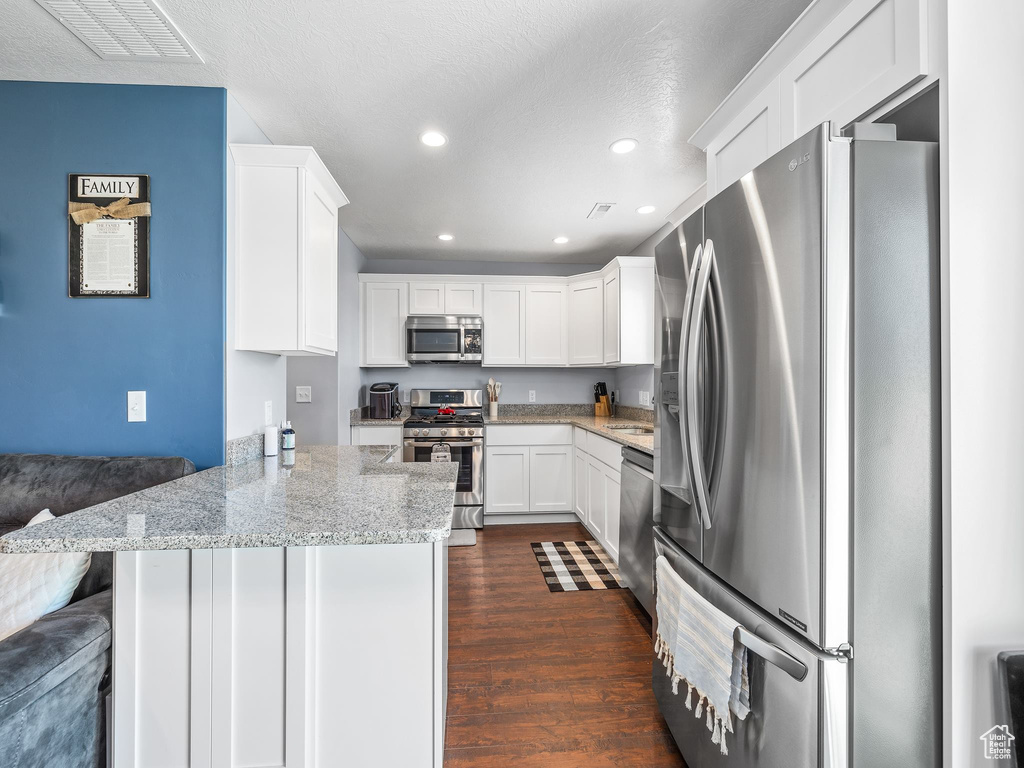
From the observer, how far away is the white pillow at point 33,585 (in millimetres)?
1279

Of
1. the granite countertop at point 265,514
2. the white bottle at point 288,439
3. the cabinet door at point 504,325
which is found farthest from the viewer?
the cabinet door at point 504,325

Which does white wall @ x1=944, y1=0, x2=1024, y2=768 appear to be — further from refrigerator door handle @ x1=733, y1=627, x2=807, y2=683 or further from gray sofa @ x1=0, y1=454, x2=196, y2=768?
gray sofa @ x1=0, y1=454, x2=196, y2=768

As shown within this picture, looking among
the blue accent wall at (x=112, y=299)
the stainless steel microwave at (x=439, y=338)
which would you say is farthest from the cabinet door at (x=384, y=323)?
the blue accent wall at (x=112, y=299)

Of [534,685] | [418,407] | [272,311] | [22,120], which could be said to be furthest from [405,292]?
[534,685]

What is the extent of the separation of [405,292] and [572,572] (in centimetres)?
284

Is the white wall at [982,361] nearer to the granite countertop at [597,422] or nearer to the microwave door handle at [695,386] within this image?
the microwave door handle at [695,386]

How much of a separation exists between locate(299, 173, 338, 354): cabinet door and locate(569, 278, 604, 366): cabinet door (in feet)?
7.96

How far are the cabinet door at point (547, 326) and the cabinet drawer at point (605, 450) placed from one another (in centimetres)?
111

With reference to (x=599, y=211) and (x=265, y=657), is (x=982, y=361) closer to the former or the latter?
(x=265, y=657)

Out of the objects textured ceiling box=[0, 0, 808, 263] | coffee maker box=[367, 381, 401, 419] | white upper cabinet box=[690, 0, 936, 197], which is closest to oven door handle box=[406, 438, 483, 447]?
coffee maker box=[367, 381, 401, 419]

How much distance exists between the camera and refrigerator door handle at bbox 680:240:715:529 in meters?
1.37

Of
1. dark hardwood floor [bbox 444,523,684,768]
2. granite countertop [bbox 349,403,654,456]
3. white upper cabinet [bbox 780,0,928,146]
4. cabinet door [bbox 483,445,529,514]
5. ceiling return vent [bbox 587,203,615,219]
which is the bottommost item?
dark hardwood floor [bbox 444,523,684,768]

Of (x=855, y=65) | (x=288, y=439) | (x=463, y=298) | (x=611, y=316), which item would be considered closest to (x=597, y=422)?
(x=611, y=316)

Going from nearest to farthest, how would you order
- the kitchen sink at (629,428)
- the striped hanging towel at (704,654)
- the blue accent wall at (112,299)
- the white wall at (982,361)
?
the white wall at (982,361) < the striped hanging towel at (704,654) < the blue accent wall at (112,299) < the kitchen sink at (629,428)
